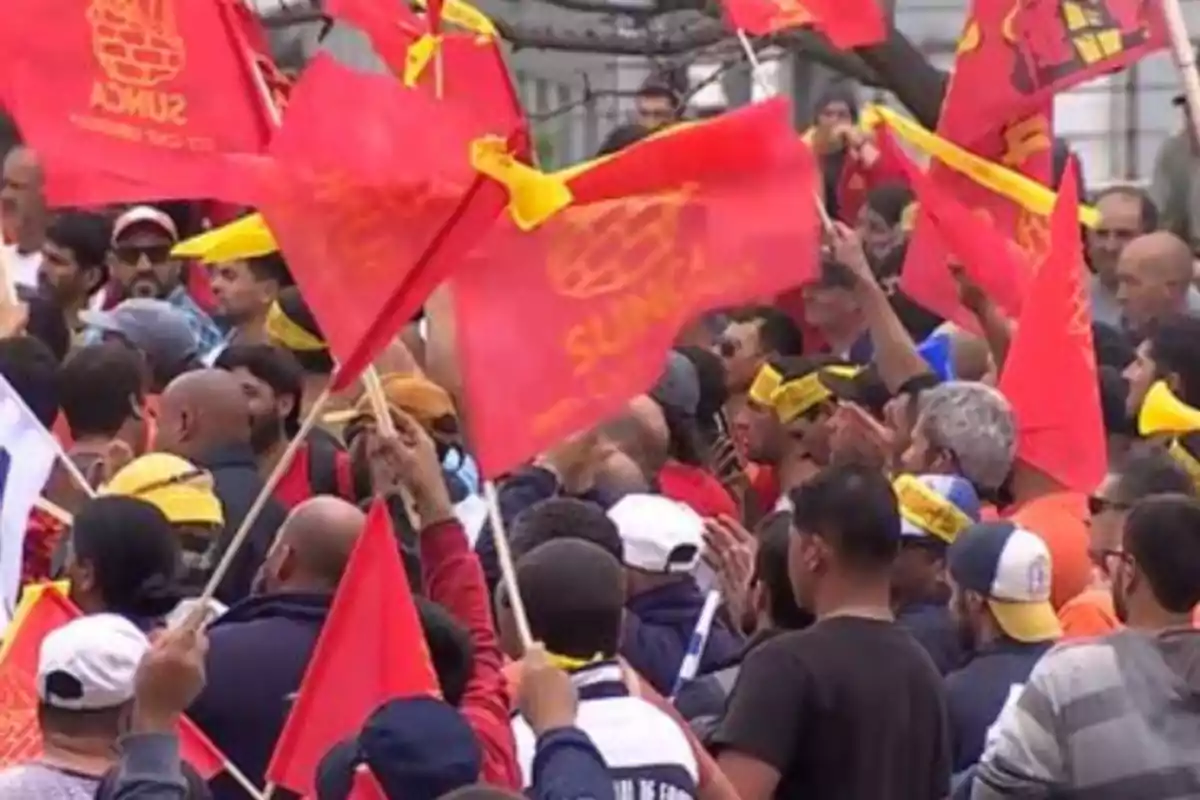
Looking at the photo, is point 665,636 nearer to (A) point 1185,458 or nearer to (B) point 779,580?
(B) point 779,580

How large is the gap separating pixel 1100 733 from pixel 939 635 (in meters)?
1.38

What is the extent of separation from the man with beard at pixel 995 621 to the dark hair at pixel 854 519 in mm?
441

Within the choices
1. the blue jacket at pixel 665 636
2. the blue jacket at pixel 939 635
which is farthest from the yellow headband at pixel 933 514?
the blue jacket at pixel 665 636

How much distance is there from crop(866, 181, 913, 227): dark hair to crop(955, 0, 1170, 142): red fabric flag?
6.21 ft

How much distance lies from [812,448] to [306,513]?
2.65 meters

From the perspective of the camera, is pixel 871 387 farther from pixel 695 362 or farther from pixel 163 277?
pixel 163 277

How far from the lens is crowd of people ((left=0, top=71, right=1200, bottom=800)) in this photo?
6.25 metres

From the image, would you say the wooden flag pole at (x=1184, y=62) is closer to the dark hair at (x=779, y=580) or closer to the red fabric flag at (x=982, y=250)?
the red fabric flag at (x=982, y=250)

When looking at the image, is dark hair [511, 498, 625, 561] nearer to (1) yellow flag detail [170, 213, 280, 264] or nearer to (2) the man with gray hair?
(2) the man with gray hair

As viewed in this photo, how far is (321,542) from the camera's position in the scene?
7.25 metres

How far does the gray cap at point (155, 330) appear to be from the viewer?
10.3 m

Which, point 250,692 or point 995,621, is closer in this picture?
point 250,692

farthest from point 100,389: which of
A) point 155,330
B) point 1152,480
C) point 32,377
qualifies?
point 1152,480

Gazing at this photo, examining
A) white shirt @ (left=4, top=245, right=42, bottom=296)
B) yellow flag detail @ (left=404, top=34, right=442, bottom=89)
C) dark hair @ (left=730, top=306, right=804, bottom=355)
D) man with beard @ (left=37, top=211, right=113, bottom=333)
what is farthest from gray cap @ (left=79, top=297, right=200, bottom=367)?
yellow flag detail @ (left=404, top=34, right=442, bottom=89)
